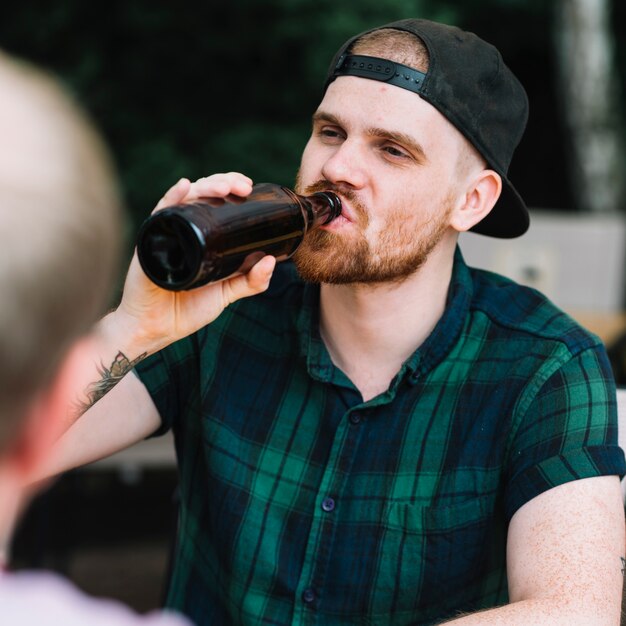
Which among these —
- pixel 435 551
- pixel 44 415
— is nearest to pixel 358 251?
pixel 435 551

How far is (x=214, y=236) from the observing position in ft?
4.38

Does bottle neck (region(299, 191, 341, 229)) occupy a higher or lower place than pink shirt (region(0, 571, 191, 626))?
higher

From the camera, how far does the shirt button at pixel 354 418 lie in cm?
170

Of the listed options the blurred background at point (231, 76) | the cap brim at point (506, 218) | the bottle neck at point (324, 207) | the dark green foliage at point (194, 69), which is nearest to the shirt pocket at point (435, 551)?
the bottle neck at point (324, 207)

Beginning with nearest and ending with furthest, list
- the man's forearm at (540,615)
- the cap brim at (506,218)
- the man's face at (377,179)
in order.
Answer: the man's forearm at (540,615)
the man's face at (377,179)
the cap brim at (506,218)

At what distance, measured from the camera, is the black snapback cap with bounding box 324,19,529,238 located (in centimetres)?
173

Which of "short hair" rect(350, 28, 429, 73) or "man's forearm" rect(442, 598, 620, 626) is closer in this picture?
"man's forearm" rect(442, 598, 620, 626)

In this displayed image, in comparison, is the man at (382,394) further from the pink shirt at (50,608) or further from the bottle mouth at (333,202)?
the pink shirt at (50,608)

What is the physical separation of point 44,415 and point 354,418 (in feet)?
3.64

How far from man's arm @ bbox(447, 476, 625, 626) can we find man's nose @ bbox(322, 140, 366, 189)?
66 centimetres

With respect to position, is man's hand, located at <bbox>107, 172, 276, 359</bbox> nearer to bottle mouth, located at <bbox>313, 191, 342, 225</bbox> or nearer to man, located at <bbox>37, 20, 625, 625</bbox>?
man, located at <bbox>37, 20, 625, 625</bbox>

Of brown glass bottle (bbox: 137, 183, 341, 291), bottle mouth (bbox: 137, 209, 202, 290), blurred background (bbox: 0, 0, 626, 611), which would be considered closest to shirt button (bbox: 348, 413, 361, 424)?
brown glass bottle (bbox: 137, 183, 341, 291)

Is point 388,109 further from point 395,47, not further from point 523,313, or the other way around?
point 523,313

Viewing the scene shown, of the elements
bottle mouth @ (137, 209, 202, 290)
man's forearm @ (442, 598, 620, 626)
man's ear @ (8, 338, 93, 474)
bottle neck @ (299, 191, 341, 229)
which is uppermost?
bottle neck @ (299, 191, 341, 229)
